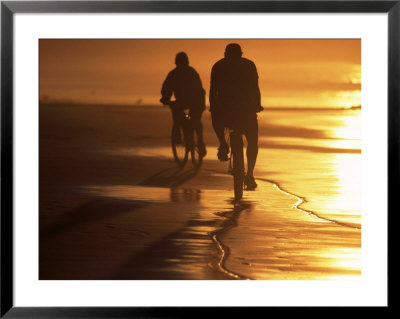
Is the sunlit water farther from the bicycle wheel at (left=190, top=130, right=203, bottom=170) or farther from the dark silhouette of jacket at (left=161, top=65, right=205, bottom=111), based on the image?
the dark silhouette of jacket at (left=161, top=65, right=205, bottom=111)

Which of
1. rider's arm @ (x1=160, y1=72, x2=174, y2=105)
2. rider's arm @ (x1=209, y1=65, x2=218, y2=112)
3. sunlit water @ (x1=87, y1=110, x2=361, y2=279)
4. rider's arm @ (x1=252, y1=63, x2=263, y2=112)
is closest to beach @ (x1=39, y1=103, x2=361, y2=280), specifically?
sunlit water @ (x1=87, y1=110, x2=361, y2=279)

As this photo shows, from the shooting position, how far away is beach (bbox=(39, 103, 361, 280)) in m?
10.8

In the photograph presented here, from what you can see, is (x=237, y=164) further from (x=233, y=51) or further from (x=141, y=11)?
(x=141, y=11)

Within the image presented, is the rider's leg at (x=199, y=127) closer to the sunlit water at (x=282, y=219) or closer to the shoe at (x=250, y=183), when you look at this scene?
the sunlit water at (x=282, y=219)

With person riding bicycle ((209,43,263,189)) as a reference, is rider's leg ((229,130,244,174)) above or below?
below

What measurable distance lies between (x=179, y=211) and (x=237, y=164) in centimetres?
63

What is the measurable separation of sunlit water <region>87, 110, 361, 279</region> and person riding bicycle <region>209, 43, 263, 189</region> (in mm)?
246

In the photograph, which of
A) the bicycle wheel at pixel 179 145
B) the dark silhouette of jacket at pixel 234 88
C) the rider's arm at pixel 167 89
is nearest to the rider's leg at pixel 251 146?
the dark silhouette of jacket at pixel 234 88

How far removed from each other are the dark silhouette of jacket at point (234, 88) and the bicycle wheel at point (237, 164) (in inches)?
11.1

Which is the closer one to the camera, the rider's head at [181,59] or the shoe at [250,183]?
the rider's head at [181,59]

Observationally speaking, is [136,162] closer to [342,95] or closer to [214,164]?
[214,164]

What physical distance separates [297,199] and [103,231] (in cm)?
203

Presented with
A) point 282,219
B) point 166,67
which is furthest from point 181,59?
point 282,219

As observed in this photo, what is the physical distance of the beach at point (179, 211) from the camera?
423 inches
